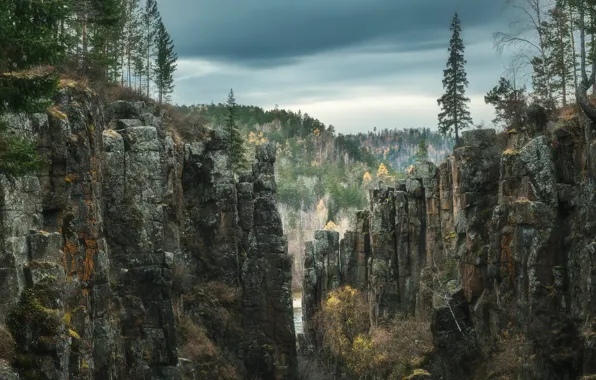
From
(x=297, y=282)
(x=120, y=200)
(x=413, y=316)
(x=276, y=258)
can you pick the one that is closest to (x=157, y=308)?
(x=120, y=200)

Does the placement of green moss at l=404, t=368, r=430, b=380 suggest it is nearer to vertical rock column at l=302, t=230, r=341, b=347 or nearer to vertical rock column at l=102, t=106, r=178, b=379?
vertical rock column at l=102, t=106, r=178, b=379

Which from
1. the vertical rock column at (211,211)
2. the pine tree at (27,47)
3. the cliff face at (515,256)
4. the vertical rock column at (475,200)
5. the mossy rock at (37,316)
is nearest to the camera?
the pine tree at (27,47)

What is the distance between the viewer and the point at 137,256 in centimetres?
4656

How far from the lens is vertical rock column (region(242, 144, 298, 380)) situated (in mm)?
67250

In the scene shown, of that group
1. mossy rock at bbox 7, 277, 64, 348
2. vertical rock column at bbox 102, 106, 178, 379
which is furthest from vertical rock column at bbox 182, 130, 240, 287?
mossy rock at bbox 7, 277, 64, 348

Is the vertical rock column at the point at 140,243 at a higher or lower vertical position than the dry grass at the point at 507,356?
higher

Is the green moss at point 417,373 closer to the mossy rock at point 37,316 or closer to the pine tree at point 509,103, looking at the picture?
the pine tree at point 509,103

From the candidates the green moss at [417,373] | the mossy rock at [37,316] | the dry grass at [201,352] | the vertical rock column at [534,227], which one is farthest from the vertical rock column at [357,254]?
the mossy rock at [37,316]

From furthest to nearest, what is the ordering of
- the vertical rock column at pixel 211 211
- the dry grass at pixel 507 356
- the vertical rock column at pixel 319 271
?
the vertical rock column at pixel 319 271 < the vertical rock column at pixel 211 211 < the dry grass at pixel 507 356

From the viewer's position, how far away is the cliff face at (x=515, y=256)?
39.6 m

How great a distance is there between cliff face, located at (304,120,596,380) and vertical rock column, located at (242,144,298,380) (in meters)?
12.5

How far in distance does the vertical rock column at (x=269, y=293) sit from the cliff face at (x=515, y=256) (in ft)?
41.1

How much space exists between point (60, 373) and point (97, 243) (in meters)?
10.4

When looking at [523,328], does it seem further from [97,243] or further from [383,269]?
[383,269]
